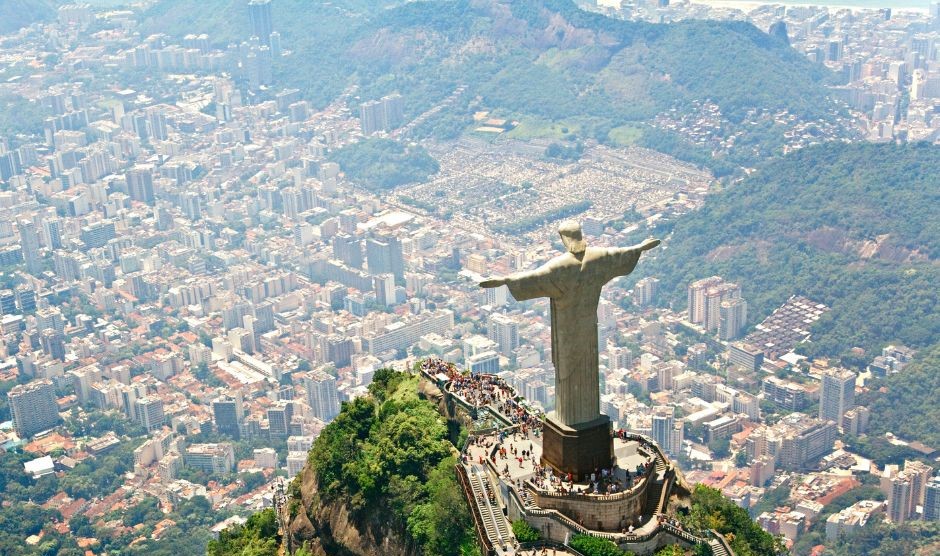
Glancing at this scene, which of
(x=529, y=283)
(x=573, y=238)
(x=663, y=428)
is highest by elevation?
(x=573, y=238)

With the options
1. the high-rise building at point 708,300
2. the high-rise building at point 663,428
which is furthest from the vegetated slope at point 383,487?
the high-rise building at point 708,300

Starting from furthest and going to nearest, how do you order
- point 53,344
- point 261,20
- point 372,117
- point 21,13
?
point 21,13, point 261,20, point 372,117, point 53,344

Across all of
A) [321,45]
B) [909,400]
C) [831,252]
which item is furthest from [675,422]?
[321,45]

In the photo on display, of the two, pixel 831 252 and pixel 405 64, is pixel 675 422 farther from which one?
pixel 405 64

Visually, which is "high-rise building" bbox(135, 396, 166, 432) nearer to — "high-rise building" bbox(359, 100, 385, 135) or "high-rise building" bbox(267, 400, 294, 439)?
"high-rise building" bbox(267, 400, 294, 439)

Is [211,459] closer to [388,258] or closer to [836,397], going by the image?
[388,258]

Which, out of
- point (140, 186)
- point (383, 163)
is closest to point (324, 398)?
point (383, 163)

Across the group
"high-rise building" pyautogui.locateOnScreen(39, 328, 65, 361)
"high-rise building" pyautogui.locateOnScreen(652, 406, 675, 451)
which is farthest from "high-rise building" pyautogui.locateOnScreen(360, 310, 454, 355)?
"high-rise building" pyautogui.locateOnScreen(652, 406, 675, 451)
